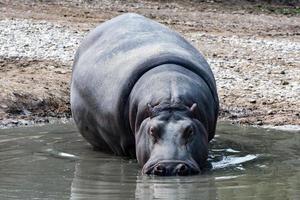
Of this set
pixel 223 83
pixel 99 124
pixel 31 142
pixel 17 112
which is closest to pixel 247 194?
pixel 99 124

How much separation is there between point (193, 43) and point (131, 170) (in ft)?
29.0

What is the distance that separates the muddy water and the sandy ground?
122 cm

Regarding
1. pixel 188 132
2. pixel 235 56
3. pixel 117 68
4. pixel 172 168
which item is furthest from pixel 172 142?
pixel 235 56

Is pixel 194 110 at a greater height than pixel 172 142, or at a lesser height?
greater

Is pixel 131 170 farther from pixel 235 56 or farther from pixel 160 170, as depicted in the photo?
pixel 235 56

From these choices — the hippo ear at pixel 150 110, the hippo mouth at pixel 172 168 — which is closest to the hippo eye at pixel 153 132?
the hippo ear at pixel 150 110

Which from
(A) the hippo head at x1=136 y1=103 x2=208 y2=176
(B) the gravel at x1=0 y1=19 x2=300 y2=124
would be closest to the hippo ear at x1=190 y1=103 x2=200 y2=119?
(A) the hippo head at x1=136 y1=103 x2=208 y2=176

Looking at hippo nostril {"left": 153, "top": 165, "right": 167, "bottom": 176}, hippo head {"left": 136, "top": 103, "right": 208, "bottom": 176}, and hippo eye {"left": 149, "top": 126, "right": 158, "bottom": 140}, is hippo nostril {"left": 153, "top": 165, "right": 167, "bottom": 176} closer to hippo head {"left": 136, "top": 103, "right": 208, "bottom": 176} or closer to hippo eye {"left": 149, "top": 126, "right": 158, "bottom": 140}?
hippo head {"left": 136, "top": 103, "right": 208, "bottom": 176}

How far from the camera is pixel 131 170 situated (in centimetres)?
783

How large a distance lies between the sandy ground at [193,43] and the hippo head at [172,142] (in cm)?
321

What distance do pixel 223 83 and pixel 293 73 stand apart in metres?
1.21

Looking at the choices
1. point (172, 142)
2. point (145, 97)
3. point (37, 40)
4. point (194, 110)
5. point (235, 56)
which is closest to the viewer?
point (172, 142)

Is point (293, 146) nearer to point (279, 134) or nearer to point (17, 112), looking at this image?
point (279, 134)

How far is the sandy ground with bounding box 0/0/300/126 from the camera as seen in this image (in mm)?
11500
